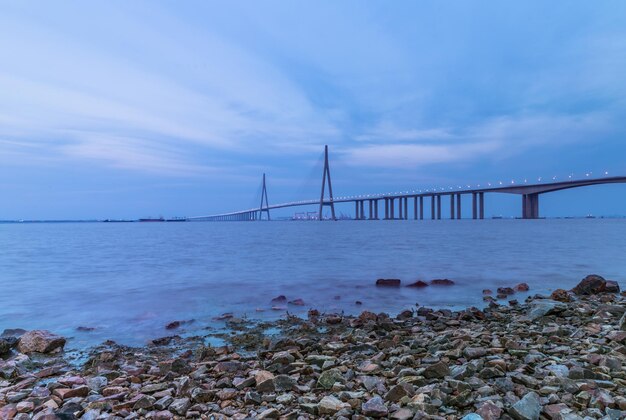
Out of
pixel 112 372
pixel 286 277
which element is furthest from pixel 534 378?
pixel 286 277

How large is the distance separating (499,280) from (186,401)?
12.0 metres

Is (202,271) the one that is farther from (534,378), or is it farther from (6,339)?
(534,378)

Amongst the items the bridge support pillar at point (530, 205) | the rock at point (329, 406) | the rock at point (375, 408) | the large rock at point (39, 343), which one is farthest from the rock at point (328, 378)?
the bridge support pillar at point (530, 205)

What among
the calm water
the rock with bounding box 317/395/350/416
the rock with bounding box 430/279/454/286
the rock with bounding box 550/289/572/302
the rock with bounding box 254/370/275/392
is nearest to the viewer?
the rock with bounding box 317/395/350/416

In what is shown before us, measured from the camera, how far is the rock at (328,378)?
397 centimetres

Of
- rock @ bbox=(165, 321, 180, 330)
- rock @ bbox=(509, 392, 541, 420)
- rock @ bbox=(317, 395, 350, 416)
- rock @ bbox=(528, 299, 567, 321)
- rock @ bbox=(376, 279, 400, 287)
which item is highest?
rock @ bbox=(509, 392, 541, 420)

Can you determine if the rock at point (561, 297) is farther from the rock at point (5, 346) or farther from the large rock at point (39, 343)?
the rock at point (5, 346)

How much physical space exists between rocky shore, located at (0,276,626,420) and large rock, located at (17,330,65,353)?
0.06 ft

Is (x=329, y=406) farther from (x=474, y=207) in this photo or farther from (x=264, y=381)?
(x=474, y=207)

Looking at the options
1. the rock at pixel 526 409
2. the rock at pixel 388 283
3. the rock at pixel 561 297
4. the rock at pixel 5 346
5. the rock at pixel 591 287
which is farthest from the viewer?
the rock at pixel 388 283

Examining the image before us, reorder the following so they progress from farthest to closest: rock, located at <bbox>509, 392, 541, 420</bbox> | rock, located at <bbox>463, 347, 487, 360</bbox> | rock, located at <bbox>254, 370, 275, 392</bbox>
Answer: rock, located at <bbox>463, 347, 487, 360</bbox> → rock, located at <bbox>254, 370, 275, 392</bbox> → rock, located at <bbox>509, 392, 541, 420</bbox>

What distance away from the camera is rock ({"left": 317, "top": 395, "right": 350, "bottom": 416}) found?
339 cm

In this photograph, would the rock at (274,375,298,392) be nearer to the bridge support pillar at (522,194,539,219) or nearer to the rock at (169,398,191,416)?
the rock at (169,398,191,416)

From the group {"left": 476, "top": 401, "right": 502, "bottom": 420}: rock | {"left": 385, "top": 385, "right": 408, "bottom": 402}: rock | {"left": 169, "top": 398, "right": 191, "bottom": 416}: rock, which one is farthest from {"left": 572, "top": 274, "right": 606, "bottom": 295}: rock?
{"left": 169, "top": 398, "right": 191, "bottom": 416}: rock
